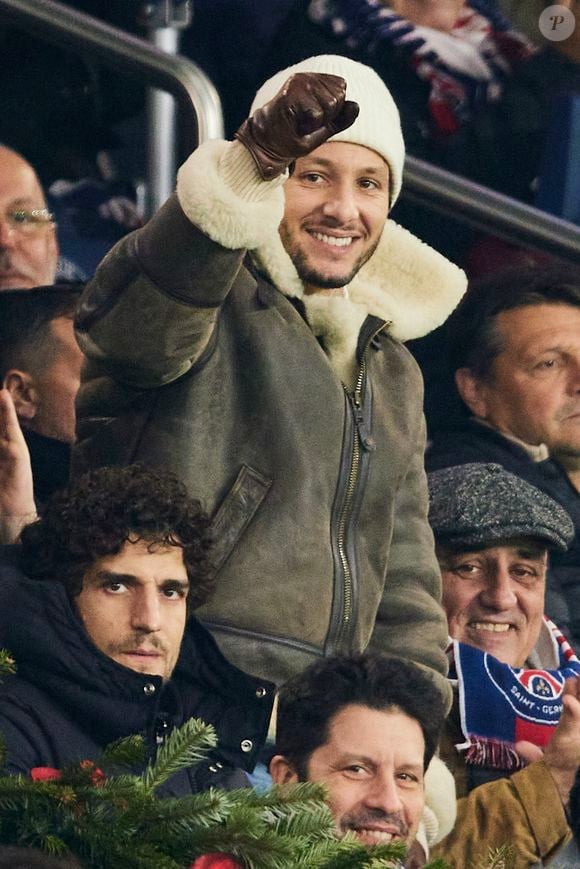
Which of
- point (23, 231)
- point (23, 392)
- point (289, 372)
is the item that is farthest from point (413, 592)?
point (23, 231)

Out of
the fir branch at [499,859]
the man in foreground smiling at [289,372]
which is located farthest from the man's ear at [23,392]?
the fir branch at [499,859]

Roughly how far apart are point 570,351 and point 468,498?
0.49 meters

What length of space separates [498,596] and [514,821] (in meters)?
0.55

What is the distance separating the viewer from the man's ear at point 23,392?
5.55 metres

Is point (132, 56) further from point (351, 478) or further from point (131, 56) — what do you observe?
point (351, 478)

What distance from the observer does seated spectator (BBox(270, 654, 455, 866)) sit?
5250 mm

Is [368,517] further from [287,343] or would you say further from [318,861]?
[318,861]

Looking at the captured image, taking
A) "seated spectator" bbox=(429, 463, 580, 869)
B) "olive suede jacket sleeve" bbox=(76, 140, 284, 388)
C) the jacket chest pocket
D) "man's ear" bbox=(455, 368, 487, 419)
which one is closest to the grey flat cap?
"seated spectator" bbox=(429, 463, 580, 869)

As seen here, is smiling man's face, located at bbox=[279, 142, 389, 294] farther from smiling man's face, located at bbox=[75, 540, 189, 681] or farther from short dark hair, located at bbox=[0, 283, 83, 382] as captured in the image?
smiling man's face, located at bbox=[75, 540, 189, 681]

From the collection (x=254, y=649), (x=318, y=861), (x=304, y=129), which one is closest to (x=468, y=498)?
(x=254, y=649)

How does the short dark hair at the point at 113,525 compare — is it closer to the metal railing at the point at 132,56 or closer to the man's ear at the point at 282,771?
the man's ear at the point at 282,771

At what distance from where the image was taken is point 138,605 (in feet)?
16.9

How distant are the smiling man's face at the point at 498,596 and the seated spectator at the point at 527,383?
83 millimetres

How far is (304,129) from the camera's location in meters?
4.93
